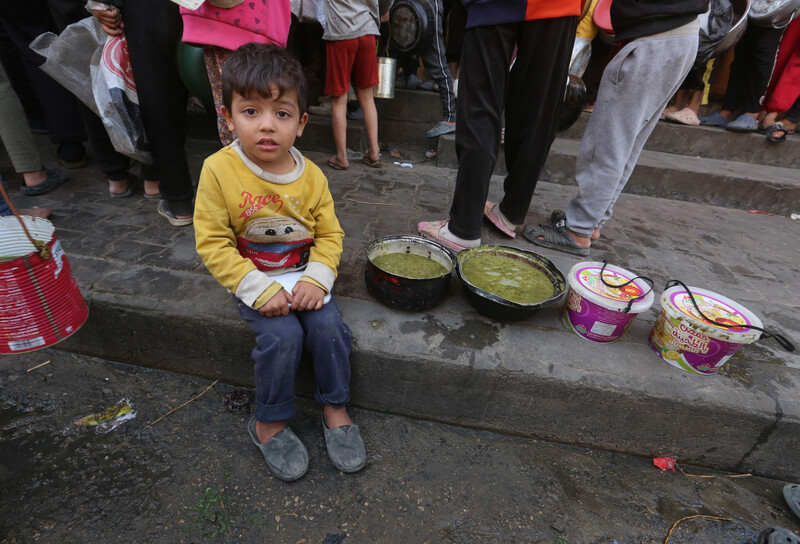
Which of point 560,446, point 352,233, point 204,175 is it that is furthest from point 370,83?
point 560,446

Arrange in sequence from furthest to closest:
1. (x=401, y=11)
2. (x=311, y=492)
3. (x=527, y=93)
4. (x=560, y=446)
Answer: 1. (x=401, y=11)
2. (x=527, y=93)
3. (x=560, y=446)
4. (x=311, y=492)

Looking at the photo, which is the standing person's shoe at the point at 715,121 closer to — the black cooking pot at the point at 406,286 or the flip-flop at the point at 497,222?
the flip-flop at the point at 497,222

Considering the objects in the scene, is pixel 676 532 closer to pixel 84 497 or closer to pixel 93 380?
pixel 84 497

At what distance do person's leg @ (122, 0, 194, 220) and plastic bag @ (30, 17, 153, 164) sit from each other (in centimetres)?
9

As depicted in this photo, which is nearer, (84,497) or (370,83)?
(84,497)

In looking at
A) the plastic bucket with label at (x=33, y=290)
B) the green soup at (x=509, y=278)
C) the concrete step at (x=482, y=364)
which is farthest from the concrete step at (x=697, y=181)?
the plastic bucket with label at (x=33, y=290)

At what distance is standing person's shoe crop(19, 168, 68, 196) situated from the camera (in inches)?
116

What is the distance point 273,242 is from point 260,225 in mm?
99

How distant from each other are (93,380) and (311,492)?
4.26ft

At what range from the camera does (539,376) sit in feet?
5.87

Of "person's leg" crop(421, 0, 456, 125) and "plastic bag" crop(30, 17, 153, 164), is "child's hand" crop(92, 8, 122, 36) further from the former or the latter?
"person's leg" crop(421, 0, 456, 125)

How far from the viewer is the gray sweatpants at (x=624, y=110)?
2.33 meters

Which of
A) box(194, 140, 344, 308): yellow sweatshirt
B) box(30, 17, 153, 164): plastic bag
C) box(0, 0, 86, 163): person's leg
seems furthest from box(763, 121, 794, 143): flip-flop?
box(0, 0, 86, 163): person's leg

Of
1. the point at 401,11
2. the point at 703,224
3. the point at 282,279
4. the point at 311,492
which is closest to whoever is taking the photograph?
the point at 311,492
